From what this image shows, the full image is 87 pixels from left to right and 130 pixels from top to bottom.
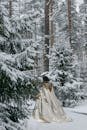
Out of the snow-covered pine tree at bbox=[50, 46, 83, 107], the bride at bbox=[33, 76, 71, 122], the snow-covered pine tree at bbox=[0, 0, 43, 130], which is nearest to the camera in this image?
the snow-covered pine tree at bbox=[0, 0, 43, 130]

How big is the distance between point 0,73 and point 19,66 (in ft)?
2.39

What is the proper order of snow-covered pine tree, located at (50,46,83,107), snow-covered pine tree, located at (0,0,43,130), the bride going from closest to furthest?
1. snow-covered pine tree, located at (0,0,43,130)
2. the bride
3. snow-covered pine tree, located at (50,46,83,107)

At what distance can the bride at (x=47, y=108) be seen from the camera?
1598 cm

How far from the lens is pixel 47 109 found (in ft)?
53.7

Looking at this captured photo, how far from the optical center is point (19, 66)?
8.16 metres

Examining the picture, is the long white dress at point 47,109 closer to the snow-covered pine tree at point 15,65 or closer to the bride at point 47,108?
the bride at point 47,108

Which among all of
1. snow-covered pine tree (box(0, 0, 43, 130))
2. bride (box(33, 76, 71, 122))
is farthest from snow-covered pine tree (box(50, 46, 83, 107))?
snow-covered pine tree (box(0, 0, 43, 130))

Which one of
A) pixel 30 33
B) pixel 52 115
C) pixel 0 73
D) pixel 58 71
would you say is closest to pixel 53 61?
pixel 58 71

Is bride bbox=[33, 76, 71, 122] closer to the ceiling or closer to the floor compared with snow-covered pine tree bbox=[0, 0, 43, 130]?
closer to the floor

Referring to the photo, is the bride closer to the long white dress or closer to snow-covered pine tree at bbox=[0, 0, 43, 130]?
the long white dress

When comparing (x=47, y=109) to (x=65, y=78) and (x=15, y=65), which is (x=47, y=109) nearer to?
(x=15, y=65)

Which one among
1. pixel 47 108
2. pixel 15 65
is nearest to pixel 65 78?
pixel 47 108

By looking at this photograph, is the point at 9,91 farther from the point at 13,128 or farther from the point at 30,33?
the point at 30,33

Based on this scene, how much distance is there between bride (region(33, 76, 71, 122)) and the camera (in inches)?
629
